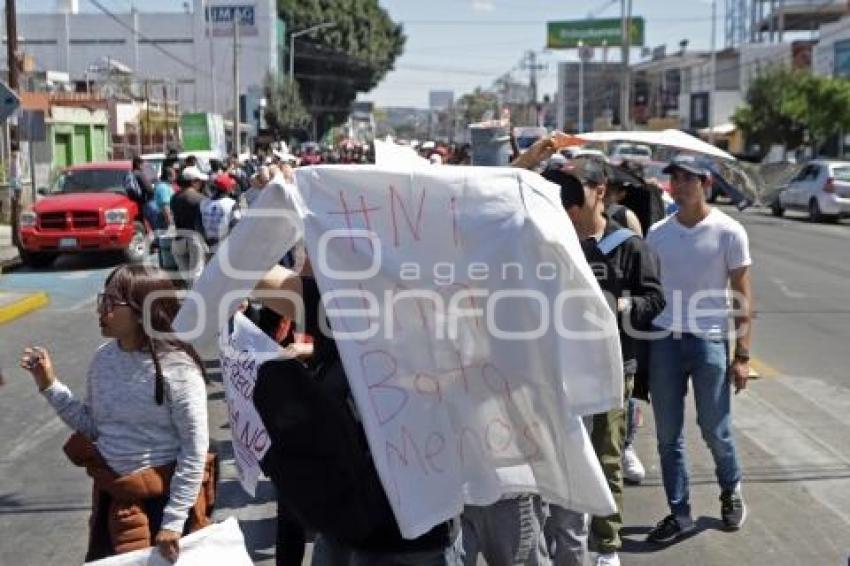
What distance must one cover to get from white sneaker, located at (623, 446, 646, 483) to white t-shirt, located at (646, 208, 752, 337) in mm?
1196

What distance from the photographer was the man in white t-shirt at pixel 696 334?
514cm

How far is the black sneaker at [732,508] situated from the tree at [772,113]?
40385mm

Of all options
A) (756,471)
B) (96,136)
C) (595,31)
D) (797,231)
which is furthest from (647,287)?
(595,31)

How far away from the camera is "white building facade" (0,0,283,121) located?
77125 mm

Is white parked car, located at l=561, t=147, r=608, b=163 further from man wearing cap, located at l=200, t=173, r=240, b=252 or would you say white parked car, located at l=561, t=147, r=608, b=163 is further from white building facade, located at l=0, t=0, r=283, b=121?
white building facade, located at l=0, t=0, r=283, b=121

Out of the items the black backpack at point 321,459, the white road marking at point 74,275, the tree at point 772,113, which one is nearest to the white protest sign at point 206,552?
the black backpack at point 321,459

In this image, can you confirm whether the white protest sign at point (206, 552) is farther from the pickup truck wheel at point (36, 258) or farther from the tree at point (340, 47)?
the tree at point (340, 47)

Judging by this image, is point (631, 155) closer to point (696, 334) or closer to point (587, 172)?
point (696, 334)

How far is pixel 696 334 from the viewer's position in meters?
5.14

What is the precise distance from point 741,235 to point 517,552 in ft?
7.61

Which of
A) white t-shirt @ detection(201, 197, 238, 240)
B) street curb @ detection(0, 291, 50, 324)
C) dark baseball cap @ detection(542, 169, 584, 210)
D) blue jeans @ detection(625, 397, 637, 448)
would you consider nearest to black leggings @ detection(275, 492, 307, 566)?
dark baseball cap @ detection(542, 169, 584, 210)

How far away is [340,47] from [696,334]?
243ft

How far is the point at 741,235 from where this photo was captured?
5156 millimetres

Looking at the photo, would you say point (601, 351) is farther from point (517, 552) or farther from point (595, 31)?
point (595, 31)
